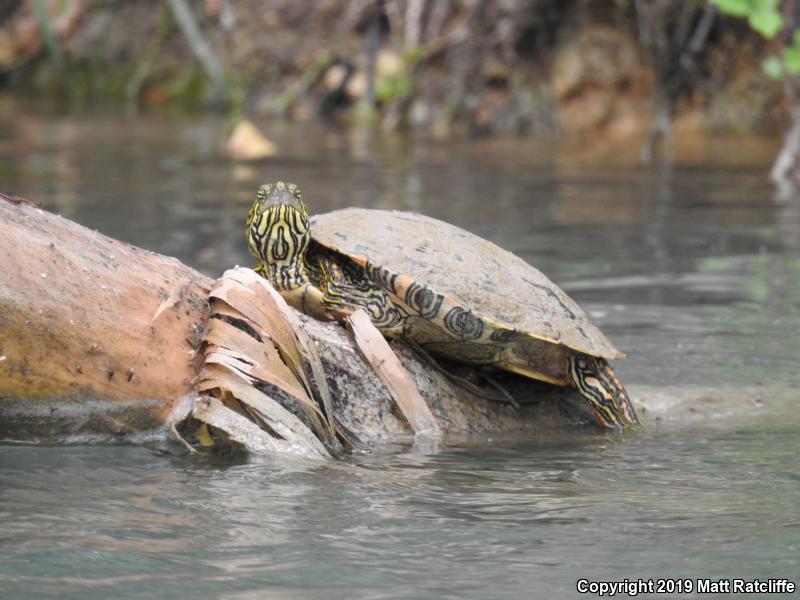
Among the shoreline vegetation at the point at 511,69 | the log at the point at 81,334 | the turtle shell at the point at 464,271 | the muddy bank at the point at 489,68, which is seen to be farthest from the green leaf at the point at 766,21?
the log at the point at 81,334

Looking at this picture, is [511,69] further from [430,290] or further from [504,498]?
[504,498]

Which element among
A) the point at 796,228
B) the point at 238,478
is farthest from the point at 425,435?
the point at 796,228

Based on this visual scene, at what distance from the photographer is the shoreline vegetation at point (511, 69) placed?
46.8 ft

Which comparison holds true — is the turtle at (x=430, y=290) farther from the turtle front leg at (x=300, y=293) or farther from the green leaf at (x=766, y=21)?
the green leaf at (x=766, y=21)

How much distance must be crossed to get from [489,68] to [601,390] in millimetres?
11646

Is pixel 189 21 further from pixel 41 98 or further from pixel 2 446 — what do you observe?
pixel 2 446

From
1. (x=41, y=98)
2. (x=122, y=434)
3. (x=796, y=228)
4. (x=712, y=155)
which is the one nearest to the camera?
(x=122, y=434)

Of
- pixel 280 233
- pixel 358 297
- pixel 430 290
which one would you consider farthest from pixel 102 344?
pixel 430 290

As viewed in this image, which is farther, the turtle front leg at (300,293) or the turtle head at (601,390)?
the turtle head at (601,390)

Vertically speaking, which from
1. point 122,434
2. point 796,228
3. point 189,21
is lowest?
point 122,434

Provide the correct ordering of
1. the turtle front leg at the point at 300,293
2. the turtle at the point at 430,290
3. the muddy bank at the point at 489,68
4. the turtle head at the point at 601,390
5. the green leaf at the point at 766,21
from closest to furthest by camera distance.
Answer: the turtle at the point at 430,290
the turtle front leg at the point at 300,293
the turtle head at the point at 601,390
the green leaf at the point at 766,21
the muddy bank at the point at 489,68

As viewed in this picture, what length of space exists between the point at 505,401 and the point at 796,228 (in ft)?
18.0

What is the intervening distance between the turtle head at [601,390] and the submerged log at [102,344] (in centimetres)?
67

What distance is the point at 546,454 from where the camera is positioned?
12.6 ft
